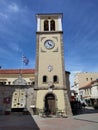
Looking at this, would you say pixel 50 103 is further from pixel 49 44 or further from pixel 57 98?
pixel 49 44

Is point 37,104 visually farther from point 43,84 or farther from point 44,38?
point 44,38

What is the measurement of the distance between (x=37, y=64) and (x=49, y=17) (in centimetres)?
857

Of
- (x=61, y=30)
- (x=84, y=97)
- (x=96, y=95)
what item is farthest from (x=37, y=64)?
(x=84, y=97)

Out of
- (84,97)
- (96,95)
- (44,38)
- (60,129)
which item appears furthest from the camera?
(84,97)

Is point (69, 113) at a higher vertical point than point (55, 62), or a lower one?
lower

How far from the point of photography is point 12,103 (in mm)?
27781

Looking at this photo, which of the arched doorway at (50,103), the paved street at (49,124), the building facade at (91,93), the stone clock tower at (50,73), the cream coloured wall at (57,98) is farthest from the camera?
the building facade at (91,93)

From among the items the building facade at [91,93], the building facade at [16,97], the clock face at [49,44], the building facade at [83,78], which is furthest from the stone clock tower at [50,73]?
the building facade at [83,78]

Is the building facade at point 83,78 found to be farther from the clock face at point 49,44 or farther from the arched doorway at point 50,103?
the arched doorway at point 50,103

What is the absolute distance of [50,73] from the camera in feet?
88.4

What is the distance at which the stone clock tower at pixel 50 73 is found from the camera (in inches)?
1011

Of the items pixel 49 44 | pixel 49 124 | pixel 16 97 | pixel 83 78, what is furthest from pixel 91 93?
pixel 49 124

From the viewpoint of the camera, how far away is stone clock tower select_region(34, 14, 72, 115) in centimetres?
2569

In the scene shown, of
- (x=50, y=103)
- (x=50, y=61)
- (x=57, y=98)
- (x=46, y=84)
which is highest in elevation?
(x=50, y=61)
